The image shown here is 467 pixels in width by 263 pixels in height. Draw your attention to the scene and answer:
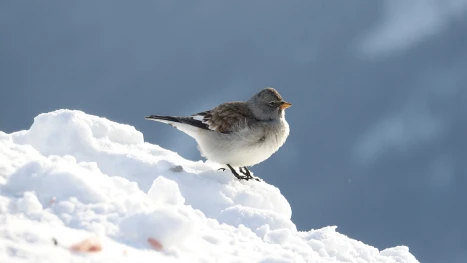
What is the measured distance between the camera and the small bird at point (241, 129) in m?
9.83

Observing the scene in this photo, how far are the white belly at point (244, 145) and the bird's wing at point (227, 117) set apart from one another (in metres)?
0.11

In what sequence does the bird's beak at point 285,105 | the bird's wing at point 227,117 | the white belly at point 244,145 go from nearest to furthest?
the white belly at point 244,145 < the bird's wing at point 227,117 < the bird's beak at point 285,105

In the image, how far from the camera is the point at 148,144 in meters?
10.2

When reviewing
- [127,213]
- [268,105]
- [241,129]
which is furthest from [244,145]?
[127,213]

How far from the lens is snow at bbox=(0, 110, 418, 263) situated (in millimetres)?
4570

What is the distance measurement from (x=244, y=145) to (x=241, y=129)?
0.87 ft

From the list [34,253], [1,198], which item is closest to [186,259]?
[34,253]

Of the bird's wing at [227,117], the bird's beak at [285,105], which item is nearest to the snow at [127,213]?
the bird's wing at [227,117]

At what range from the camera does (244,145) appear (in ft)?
32.1

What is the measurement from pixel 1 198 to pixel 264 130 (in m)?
5.54

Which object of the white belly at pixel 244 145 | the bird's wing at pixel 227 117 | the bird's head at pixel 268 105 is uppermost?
the bird's head at pixel 268 105

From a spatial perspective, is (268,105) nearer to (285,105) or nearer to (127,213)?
(285,105)

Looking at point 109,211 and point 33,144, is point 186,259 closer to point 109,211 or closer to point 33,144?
point 109,211

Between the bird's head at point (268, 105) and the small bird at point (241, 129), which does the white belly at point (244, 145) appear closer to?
the small bird at point (241, 129)
